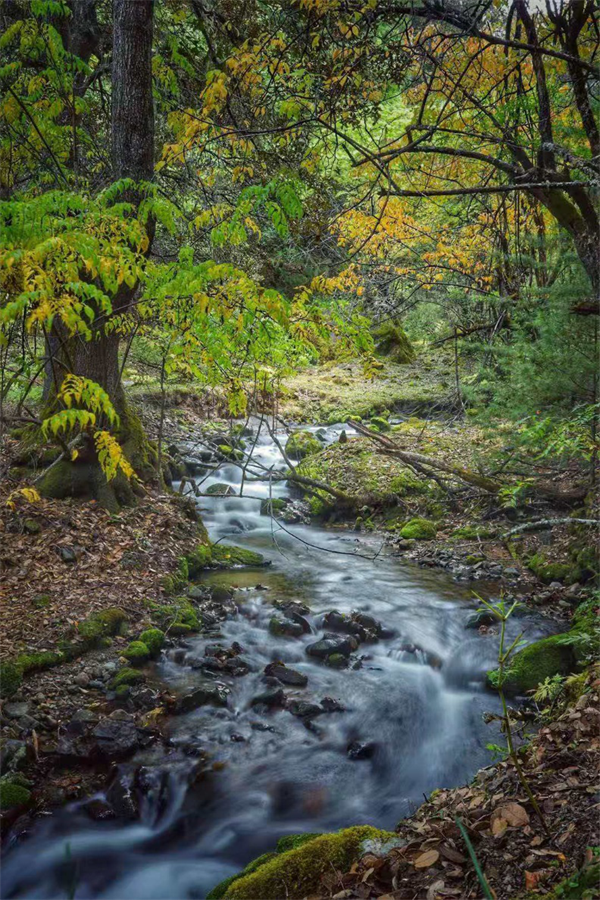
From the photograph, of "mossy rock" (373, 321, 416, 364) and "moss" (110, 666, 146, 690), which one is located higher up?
"mossy rock" (373, 321, 416, 364)

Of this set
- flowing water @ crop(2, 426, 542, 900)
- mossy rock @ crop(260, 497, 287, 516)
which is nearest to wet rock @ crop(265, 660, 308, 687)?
flowing water @ crop(2, 426, 542, 900)

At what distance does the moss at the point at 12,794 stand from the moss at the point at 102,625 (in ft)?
5.19

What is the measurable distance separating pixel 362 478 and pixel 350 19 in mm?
7812

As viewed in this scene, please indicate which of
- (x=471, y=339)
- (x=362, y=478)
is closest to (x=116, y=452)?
(x=362, y=478)

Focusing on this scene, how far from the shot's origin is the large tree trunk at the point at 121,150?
6340 mm

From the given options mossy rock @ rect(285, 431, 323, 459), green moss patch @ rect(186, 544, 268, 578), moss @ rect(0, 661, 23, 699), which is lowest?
moss @ rect(0, 661, 23, 699)

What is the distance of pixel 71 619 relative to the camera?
5742 millimetres

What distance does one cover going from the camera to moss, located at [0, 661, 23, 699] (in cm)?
475

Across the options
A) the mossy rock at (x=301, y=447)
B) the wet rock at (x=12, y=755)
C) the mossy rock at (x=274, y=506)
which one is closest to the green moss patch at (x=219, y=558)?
the mossy rock at (x=274, y=506)

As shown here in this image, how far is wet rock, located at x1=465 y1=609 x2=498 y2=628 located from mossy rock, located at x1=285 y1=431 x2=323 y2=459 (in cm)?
619

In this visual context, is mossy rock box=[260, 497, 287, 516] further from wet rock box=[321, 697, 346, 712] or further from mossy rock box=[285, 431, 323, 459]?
wet rock box=[321, 697, 346, 712]

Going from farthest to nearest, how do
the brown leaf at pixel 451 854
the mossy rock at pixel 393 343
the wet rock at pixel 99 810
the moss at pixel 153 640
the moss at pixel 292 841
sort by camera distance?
the mossy rock at pixel 393 343 → the moss at pixel 153 640 → the wet rock at pixel 99 810 → the moss at pixel 292 841 → the brown leaf at pixel 451 854

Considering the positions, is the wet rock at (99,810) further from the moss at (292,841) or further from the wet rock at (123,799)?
the moss at (292,841)

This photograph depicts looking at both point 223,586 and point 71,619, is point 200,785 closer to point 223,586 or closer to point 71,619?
point 71,619
